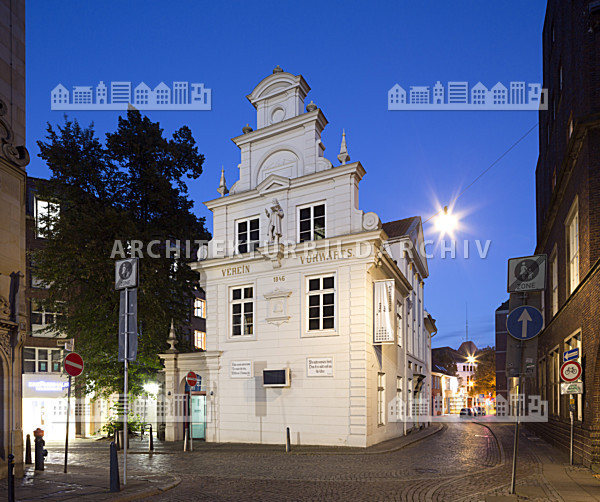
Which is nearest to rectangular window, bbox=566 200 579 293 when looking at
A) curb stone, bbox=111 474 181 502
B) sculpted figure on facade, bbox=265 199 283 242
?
sculpted figure on facade, bbox=265 199 283 242

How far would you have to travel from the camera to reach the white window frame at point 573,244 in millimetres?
17750

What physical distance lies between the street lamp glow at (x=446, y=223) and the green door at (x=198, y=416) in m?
14.6

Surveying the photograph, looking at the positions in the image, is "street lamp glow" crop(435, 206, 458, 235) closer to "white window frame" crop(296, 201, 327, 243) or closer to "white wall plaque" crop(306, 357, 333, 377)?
"white window frame" crop(296, 201, 327, 243)

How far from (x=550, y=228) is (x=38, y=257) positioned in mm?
23802

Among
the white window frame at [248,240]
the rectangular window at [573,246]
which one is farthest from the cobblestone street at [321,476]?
the white window frame at [248,240]

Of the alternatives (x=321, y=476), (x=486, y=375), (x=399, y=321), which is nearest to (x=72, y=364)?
(x=321, y=476)

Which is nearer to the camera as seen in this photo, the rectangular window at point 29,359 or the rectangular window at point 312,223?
the rectangular window at point 312,223

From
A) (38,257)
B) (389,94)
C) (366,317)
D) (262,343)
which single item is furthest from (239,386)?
(389,94)

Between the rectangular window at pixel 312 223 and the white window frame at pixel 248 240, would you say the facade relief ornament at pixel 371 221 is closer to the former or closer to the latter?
the rectangular window at pixel 312 223

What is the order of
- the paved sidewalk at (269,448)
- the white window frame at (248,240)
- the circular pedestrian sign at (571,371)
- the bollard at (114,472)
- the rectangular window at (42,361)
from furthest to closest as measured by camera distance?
the rectangular window at (42,361) < the white window frame at (248,240) < the paved sidewalk at (269,448) < the circular pedestrian sign at (571,371) < the bollard at (114,472)

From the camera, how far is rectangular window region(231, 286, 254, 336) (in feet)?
79.0

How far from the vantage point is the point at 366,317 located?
69.9 ft

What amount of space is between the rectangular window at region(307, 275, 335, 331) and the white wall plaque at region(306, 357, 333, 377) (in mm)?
1218

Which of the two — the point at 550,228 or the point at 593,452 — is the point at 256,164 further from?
the point at 593,452
